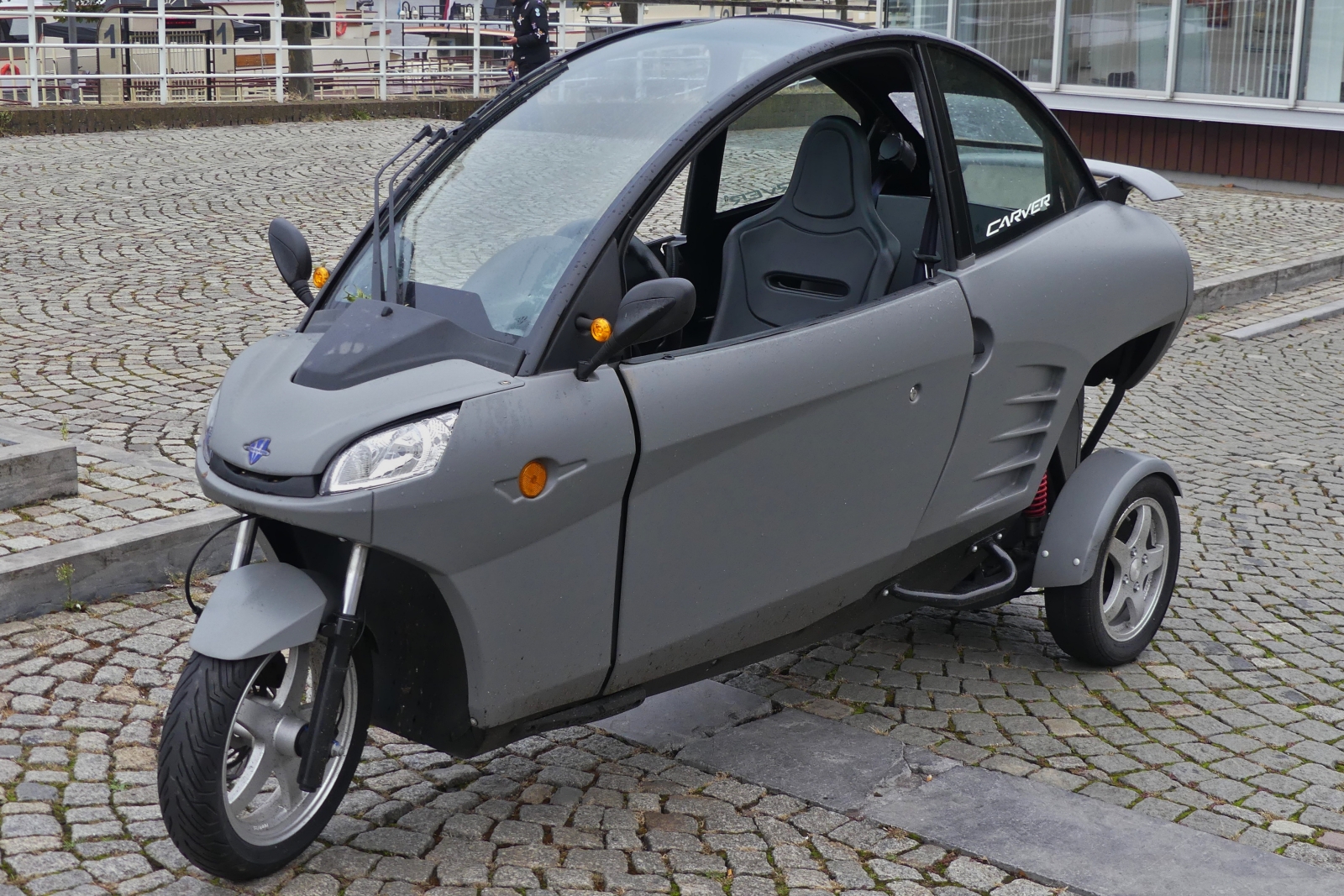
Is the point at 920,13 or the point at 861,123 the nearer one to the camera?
the point at 861,123

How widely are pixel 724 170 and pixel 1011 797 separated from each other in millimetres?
2056

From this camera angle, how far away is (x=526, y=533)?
10.3 ft

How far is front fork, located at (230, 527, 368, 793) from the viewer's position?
3.06 m

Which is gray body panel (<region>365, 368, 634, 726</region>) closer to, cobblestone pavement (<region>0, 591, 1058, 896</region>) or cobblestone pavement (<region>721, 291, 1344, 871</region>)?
cobblestone pavement (<region>0, 591, 1058, 896</region>)

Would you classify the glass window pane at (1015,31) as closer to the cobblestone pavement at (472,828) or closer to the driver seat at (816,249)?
the driver seat at (816,249)

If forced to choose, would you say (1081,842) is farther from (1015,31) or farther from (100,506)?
(1015,31)

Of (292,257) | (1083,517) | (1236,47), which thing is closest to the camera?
(292,257)

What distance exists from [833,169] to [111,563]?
2.59 meters

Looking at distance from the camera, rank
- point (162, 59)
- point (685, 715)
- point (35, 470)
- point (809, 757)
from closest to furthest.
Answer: point (809, 757)
point (685, 715)
point (35, 470)
point (162, 59)

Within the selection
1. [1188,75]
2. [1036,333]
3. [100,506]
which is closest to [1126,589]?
[1036,333]

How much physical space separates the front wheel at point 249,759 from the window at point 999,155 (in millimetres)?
2125

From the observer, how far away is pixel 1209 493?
21.6ft

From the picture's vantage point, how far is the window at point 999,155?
418 cm

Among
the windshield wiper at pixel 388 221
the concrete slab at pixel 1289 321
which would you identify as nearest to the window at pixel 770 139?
the windshield wiper at pixel 388 221
